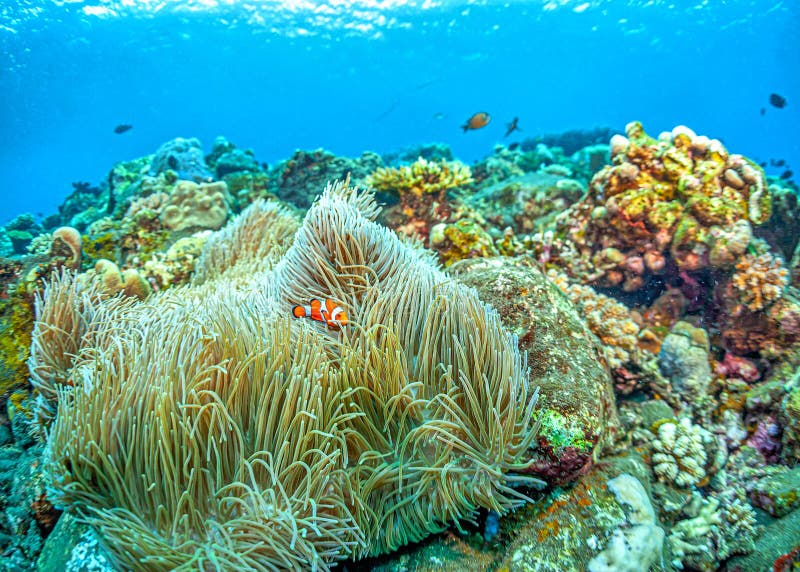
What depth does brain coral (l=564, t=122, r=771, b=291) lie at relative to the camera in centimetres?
526

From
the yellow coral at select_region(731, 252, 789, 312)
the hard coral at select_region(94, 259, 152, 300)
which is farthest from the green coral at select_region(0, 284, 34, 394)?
the yellow coral at select_region(731, 252, 789, 312)

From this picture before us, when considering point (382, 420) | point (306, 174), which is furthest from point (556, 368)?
point (306, 174)

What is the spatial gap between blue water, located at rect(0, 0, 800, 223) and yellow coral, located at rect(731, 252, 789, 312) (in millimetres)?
34116

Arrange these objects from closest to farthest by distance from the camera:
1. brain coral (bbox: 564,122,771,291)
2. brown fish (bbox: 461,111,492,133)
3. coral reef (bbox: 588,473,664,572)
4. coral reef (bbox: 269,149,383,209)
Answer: coral reef (bbox: 588,473,664,572) → brain coral (bbox: 564,122,771,291) → coral reef (bbox: 269,149,383,209) → brown fish (bbox: 461,111,492,133)

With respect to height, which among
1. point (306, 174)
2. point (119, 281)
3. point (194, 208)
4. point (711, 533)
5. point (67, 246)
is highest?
point (306, 174)

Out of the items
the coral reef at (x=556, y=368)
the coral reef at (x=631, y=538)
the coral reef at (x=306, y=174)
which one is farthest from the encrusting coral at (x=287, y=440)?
the coral reef at (x=306, y=174)

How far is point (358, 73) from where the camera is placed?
7606cm

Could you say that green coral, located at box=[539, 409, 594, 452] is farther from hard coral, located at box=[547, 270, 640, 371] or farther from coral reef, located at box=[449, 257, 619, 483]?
hard coral, located at box=[547, 270, 640, 371]

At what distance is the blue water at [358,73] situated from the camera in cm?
4716

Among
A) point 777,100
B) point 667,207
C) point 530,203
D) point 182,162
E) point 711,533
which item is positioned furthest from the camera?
point 777,100

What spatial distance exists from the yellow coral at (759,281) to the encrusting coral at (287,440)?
13.8 feet

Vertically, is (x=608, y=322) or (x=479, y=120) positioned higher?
(x=479, y=120)

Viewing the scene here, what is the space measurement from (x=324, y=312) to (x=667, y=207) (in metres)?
5.02

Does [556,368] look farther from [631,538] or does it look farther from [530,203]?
[530,203]
